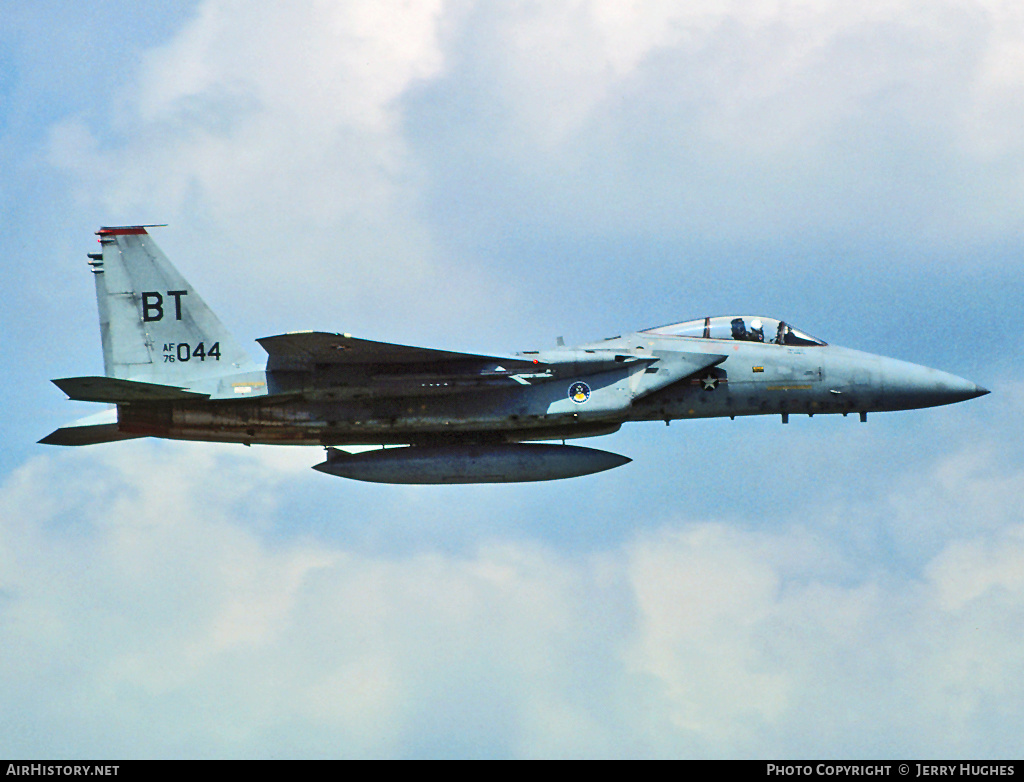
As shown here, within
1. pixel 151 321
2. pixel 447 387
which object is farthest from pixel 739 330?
pixel 151 321

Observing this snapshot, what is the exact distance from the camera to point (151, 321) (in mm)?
28875

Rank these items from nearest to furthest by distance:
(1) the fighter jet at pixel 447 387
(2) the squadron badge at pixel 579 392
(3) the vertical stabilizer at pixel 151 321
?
(1) the fighter jet at pixel 447 387
(2) the squadron badge at pixel 579 392
(3) the vertical stabilizer at pixel 151 321

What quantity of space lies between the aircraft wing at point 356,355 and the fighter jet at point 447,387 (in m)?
0.05

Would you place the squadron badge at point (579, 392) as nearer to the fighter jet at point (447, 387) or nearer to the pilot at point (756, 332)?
the fighter jet at point (447, 387)

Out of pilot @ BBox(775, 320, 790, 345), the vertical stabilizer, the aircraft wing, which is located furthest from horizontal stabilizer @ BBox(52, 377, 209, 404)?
pilot @ BBox(775, 320, 790, 345)

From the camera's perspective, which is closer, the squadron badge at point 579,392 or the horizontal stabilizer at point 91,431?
the squadron badge at point 579,392

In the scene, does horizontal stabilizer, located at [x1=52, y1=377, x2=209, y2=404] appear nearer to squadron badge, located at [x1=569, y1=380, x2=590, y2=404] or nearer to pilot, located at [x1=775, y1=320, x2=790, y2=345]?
squadron badge, located at [x1=569, y1=380, x2=590, y2=404]

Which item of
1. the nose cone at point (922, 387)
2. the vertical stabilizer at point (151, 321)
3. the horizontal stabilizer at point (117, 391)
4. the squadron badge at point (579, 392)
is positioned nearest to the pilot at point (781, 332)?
the nose cone at point (922, 387)

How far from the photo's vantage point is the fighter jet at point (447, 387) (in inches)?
1098

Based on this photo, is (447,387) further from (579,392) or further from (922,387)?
(922,387)

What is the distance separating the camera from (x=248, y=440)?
28.9m

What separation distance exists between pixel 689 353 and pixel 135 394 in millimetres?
10693

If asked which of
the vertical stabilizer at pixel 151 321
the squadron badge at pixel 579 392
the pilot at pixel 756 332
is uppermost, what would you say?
the vertical stabilizer at pixel 151 321

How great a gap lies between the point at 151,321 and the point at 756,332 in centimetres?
1206
